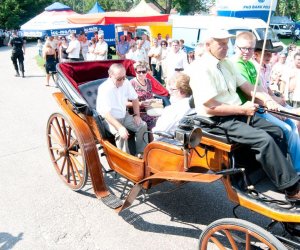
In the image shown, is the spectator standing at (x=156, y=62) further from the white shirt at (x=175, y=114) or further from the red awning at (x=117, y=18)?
the white shirt at (x=175, y=114)

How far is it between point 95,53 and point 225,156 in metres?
10.1

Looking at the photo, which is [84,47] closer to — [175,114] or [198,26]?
[198,26]

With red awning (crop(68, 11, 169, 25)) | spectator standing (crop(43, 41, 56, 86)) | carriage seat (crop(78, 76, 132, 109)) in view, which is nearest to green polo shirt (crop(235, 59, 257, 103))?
carriage seat (crop(78, 76, 132, 109))

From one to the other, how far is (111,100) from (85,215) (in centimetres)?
126

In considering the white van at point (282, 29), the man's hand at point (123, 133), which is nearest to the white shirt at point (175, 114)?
the man's hand at point (123, 133)

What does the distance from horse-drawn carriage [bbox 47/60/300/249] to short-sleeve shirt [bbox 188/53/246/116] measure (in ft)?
0.60

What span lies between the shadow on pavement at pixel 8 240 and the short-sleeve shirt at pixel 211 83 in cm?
205

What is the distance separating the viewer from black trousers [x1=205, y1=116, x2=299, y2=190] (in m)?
2.38

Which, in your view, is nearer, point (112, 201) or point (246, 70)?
point (246, 70)

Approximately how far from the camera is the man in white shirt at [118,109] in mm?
3631

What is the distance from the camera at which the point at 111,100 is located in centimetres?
377

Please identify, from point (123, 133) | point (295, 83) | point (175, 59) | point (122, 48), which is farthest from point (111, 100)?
point (122, 48)

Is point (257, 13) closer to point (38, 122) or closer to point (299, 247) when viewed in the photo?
point (38, 122)

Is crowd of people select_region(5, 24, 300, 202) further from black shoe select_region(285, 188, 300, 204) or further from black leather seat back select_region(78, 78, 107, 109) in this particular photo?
black leather seat back select_region(78, 78, 107, 109)
